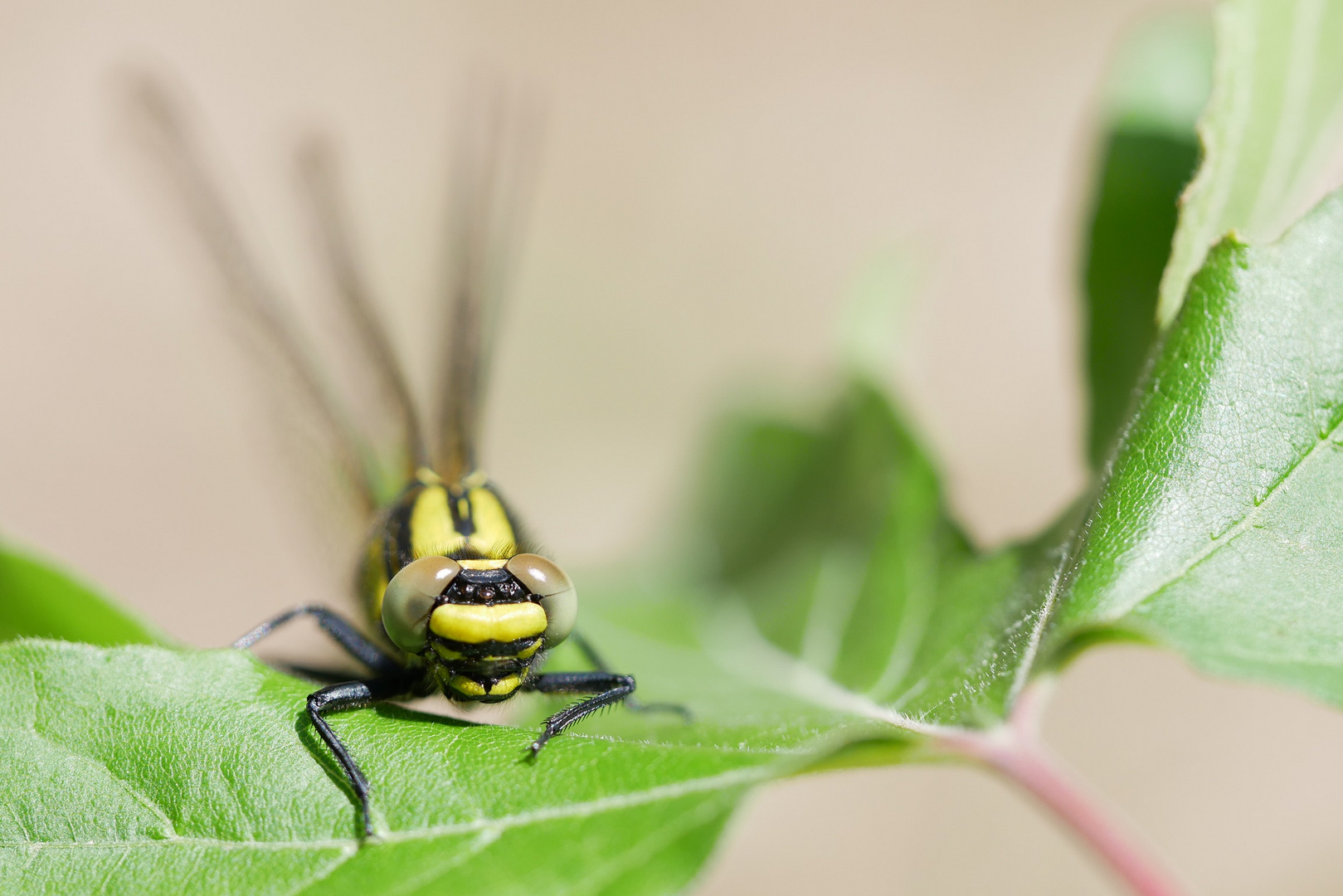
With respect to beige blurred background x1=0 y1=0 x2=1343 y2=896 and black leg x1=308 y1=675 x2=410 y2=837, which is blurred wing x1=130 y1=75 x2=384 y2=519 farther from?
beige blurred background x1=0 y1=0 x2=1343 y2=896

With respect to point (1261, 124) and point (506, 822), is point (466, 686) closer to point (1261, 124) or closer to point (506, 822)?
point (506, 822)

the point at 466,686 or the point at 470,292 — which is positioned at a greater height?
the point at 470,292

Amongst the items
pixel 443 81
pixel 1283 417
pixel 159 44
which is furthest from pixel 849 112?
pixel 1283 417

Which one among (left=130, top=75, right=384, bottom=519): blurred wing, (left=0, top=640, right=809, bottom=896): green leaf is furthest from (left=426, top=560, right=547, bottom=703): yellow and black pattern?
(left=130, top=75, right=384, bottom=519): blurred wing

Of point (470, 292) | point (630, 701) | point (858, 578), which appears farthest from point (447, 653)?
point (858, 578)

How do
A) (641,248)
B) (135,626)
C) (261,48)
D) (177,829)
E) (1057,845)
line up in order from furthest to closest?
(261,48)
(641,248)
(1057,845)
(135,626)
(177,829)

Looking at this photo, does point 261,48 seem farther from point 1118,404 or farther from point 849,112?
point 1118,404
